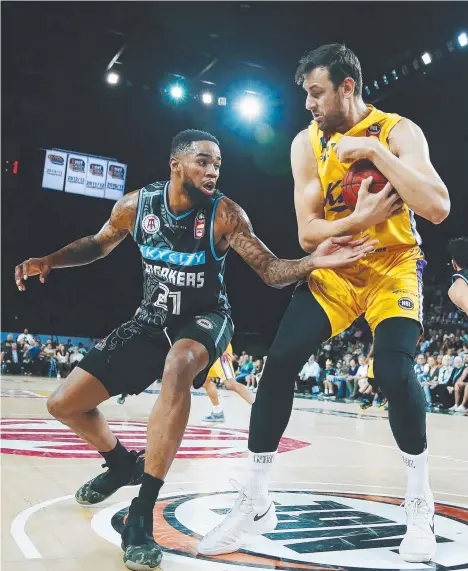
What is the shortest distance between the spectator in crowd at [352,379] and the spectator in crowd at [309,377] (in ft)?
3.91

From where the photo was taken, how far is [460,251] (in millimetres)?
4715

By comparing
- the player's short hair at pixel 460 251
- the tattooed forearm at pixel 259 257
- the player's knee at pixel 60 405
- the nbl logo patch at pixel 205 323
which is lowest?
the player's knee at pixel 60 405

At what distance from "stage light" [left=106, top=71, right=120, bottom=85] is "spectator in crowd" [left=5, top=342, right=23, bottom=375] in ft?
27.8

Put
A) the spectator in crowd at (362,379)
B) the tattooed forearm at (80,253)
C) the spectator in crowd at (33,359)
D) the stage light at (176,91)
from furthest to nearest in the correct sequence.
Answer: the spectator in crowd at (33,359) < the stage light at (176,91) < the spectator in crowd at (362,379) < the tattooed forearm at (80,253)

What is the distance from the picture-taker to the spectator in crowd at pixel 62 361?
18.7 meters

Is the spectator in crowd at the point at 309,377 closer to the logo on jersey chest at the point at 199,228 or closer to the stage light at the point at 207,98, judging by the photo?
the stage light at the point at 207,98

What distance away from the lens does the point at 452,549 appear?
2.42m

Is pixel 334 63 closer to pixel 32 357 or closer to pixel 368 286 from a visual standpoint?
pixel 368 286

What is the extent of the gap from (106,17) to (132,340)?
40.0 ft

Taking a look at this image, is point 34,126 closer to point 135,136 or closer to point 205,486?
point 135,136

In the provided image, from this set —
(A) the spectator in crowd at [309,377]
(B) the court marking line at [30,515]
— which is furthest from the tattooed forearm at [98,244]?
(A) the spectator in crowd at [309,377]

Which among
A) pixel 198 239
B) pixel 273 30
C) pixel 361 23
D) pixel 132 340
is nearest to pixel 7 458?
pixel 132 340

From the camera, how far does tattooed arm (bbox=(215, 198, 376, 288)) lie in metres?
2.46

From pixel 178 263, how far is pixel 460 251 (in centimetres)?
270
